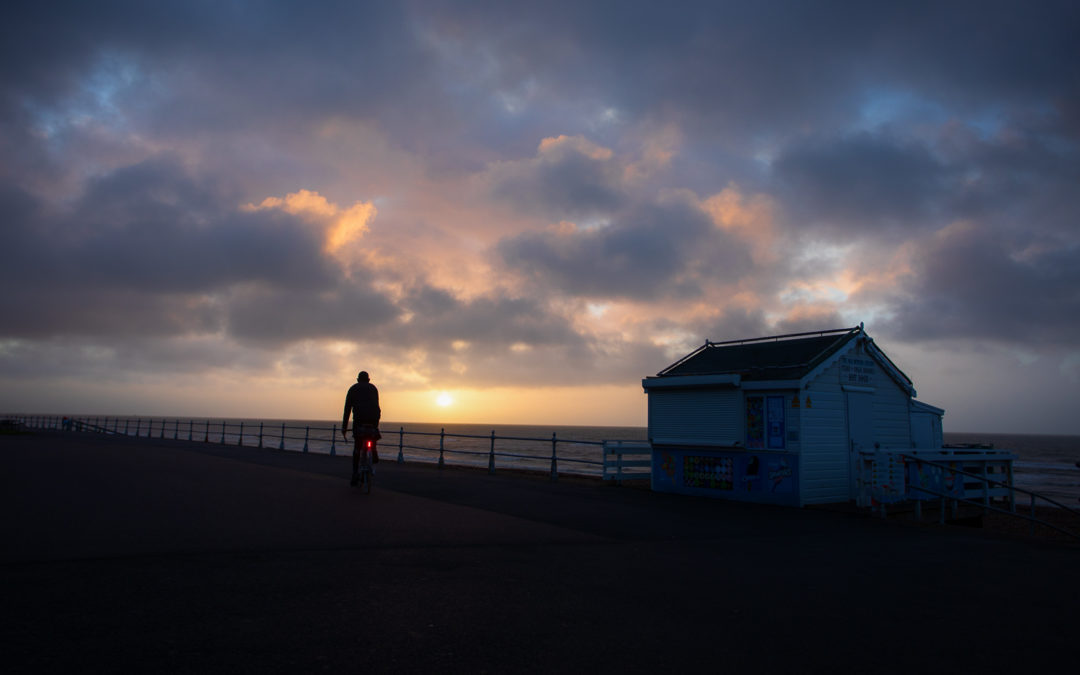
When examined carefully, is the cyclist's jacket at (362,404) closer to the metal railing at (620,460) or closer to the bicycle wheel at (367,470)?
the bicycle wheel at (367,470)

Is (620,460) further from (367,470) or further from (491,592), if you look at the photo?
(491,592)

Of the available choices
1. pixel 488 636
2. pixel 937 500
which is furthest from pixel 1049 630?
pixel 937 500

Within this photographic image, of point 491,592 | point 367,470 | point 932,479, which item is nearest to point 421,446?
point 367,470

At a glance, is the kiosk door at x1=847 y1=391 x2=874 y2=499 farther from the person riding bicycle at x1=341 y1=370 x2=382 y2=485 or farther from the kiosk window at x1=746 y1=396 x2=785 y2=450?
the person riding bicycle at x1=341 y1=370 x2=382 y2=485

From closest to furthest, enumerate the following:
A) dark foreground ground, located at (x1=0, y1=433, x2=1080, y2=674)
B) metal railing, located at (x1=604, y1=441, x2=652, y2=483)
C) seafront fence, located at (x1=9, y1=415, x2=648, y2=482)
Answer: dark foreground ground, located at (x1=0, y1=433, x2=1080, y2=674)
metal railing, located at (x1=604, y1=441, x2=652, y2=483)
seafront fence, located at (x1=9, y1=415, x2=648, y2=482)

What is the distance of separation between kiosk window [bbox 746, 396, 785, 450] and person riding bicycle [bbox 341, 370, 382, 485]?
27.1ft

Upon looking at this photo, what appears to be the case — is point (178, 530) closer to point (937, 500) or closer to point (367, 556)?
point (367, 556)

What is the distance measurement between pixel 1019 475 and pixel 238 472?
5855 centimetres

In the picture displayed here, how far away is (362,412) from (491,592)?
24.4 feet

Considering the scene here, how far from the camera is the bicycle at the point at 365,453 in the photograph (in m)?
12.2

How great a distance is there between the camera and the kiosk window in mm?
14562

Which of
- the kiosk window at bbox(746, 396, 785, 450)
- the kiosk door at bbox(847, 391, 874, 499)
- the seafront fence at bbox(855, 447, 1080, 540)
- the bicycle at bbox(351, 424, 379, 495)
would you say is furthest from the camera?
the kiosk door at bbox(847, 391, 874, 499)

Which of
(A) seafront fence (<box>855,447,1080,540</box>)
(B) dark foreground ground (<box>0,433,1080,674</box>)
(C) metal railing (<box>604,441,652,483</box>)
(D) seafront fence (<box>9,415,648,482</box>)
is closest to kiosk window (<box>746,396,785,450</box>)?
(A) seafront fence (<box>855,447,1080,540</box>)

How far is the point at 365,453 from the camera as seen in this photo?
1224cm
